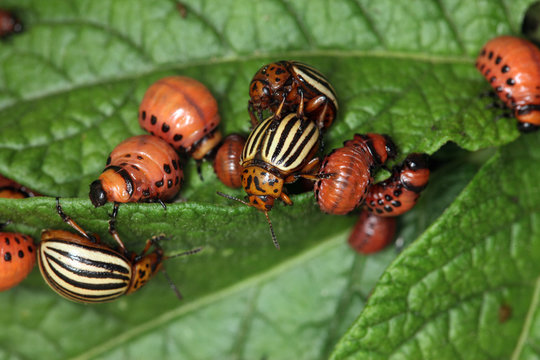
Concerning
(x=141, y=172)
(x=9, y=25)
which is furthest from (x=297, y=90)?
(x=9, y=25)

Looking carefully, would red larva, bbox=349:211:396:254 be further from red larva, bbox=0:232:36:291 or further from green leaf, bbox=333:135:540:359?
red larva, bbox=0:232:36:291

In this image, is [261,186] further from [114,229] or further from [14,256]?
[14,256]

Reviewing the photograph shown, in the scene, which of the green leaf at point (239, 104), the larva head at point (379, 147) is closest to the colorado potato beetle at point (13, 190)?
the green leaf at point (239, 104)

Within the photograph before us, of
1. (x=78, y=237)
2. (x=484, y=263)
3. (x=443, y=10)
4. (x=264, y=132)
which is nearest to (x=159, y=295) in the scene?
(x=78, y=237)

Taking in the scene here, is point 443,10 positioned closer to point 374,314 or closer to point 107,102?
point 374,314

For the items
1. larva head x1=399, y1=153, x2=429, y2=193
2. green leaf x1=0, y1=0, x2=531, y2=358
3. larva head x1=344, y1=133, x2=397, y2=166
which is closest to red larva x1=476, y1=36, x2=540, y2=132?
green leaf x1=0, y1=0, x2=531, y2=358

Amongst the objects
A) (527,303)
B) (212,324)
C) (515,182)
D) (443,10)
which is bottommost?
(212,324)
